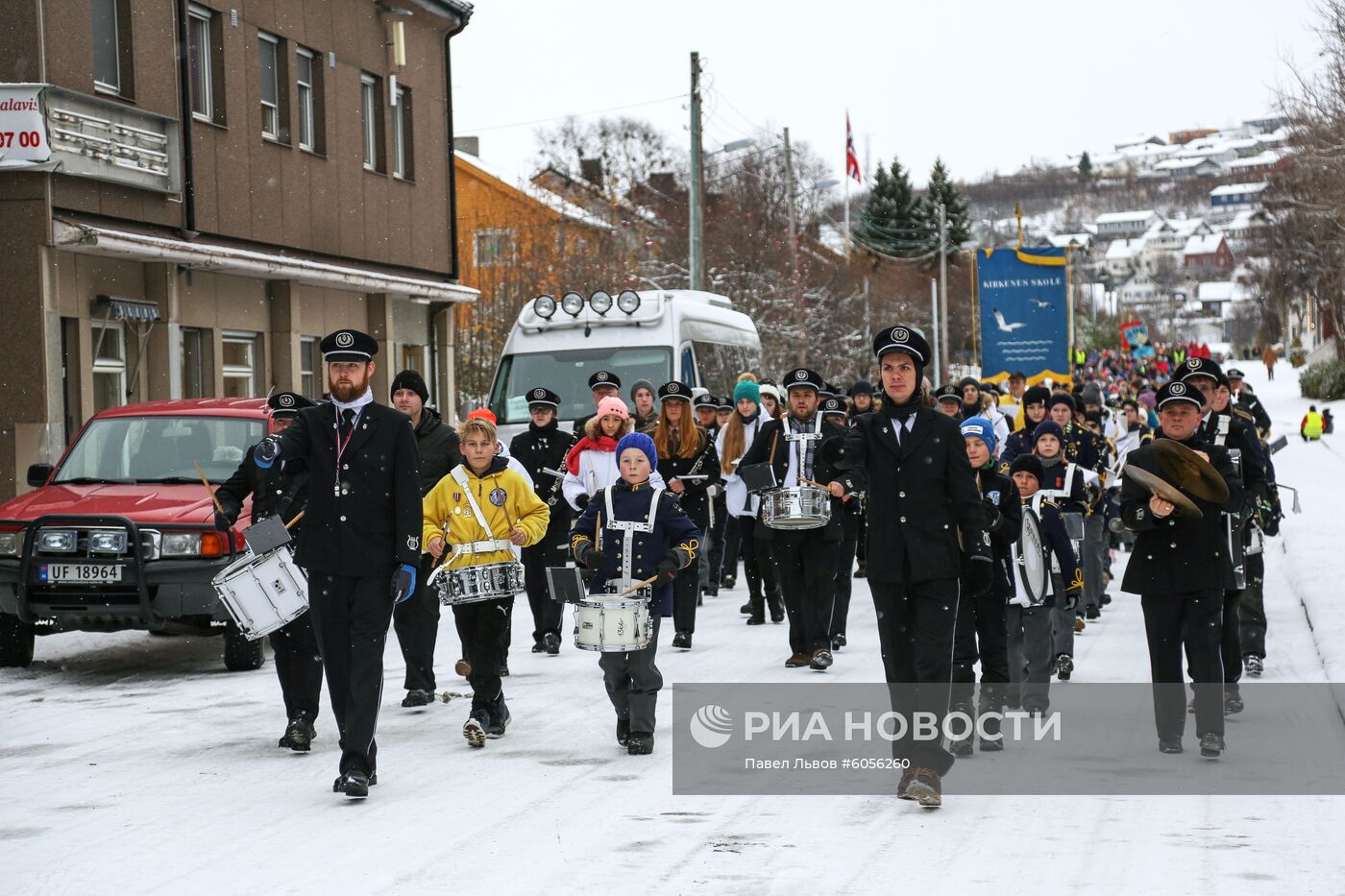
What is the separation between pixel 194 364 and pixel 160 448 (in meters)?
10.4

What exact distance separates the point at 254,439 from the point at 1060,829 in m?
7.48

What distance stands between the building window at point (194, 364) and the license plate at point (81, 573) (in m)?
11.2

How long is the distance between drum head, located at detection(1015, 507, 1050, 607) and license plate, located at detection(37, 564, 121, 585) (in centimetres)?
578

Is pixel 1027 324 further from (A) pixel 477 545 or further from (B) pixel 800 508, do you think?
(A) pixel 477 545

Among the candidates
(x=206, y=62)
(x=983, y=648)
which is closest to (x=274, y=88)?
(x=206, y=62)

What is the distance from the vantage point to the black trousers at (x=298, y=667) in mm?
8797

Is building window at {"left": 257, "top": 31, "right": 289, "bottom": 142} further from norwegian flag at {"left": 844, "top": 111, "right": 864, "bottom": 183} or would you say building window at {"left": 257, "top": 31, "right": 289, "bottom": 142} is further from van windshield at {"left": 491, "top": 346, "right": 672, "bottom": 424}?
norwegian flag at {"left": 844, "top": 111, "right": 864, "bottom": 183}

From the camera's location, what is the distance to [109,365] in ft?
66.7

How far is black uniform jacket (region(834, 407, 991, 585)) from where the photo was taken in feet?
24.3

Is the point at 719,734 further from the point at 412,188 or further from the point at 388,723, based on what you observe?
the point at 412,188

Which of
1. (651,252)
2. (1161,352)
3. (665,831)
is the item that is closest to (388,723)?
(665,831)

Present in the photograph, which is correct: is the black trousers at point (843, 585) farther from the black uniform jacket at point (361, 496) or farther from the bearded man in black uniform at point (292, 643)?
the black uniform jacket at point (361, 496)

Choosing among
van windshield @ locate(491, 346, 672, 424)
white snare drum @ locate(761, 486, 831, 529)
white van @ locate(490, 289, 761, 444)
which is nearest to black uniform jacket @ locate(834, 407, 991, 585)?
white snare drum @ locate(761, 486, 831, 529)

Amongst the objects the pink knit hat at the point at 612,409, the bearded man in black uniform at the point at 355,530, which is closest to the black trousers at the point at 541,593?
the pink knit hat at the point at 612,409
